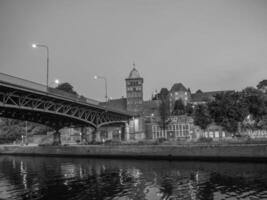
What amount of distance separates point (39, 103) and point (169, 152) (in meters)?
25.4

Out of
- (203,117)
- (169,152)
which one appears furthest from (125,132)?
(169,152)

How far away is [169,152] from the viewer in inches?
1832

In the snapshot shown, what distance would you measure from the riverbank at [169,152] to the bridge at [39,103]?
827 cm

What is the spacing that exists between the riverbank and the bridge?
827 cm

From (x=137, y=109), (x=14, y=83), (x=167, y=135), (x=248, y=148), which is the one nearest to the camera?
(x=14, y=83)

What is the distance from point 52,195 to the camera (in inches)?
888

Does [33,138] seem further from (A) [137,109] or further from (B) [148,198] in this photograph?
(B) [148,198]

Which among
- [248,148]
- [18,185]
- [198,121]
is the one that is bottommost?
[18,185]

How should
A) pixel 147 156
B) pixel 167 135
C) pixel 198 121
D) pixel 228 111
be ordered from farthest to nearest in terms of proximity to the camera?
pixel 167 135, pixel 198 121, pixel 228 111, pixel 147 156

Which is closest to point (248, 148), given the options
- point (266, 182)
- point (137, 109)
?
point (266, 182)

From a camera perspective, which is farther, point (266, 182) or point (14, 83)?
point (14, 83)

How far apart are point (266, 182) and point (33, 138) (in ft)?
326

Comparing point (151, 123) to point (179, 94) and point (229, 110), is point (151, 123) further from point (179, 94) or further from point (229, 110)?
point (229, 110)

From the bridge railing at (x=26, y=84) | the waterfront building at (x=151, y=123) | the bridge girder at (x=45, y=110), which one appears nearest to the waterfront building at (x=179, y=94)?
the waterfront building at (x=151, y=123)
